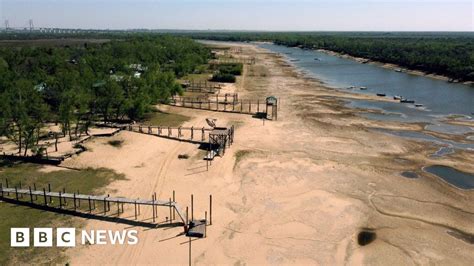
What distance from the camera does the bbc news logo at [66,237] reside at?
2389 cm

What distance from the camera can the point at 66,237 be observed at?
80.6ft

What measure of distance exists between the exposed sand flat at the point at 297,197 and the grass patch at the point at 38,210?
1323 millimetres

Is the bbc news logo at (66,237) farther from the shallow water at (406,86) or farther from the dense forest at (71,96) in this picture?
the shallow water at (406,86)

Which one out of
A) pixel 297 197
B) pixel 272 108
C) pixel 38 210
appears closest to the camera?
pixel 38 210

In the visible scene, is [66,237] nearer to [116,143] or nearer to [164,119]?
[116,143]

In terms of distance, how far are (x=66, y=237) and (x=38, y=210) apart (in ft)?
16.2

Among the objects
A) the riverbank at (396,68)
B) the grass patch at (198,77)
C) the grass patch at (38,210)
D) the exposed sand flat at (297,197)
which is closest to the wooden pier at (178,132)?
the exposed sand flat at (297,197)

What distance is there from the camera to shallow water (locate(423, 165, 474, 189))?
34.3m

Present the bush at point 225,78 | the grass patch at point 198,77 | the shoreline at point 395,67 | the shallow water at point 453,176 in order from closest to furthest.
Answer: the shallow water at point 453,176 < the bush at point 225,78 < the grass patch at point 198,77 < the shoreline at point 395,67

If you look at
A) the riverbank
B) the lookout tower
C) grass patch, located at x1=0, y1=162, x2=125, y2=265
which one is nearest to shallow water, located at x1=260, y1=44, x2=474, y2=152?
the riverbank

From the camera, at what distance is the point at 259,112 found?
193 feet

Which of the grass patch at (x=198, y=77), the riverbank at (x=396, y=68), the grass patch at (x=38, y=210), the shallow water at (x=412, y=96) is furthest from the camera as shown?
the riverbank at (x=396, y=68)

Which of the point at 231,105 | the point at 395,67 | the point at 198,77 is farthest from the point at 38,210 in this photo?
the point at 395,67

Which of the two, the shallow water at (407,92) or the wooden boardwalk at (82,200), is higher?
the shallow water at (407,92)
